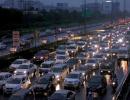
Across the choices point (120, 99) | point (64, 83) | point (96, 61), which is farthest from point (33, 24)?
point (120, 99)

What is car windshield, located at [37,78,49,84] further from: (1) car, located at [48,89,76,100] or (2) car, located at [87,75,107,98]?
(1) car, located at [48,89,76,100]

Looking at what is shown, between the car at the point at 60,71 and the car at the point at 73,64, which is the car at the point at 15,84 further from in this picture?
the car at the point at 73,64

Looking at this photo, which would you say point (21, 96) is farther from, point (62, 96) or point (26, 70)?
point (26, 70)

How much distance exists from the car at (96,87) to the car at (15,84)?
341 cm

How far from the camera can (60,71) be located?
25844 millimetres

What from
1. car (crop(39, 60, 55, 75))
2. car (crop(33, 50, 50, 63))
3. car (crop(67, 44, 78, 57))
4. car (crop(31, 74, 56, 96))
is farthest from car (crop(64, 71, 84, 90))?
car (crop(67, 44, 78, 57))

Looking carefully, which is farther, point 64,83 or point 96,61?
point 96,61

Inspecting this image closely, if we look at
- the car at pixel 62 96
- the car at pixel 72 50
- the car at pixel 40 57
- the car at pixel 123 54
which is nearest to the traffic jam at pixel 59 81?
the car at pixel 62 96

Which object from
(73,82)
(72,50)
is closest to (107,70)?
(73,82)

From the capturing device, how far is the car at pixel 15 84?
21.6m

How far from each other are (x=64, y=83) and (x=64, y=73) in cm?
297

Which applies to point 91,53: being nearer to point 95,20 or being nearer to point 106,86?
point 106,86

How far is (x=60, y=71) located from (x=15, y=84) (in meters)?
4.46

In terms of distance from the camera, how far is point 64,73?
86.8 ft
